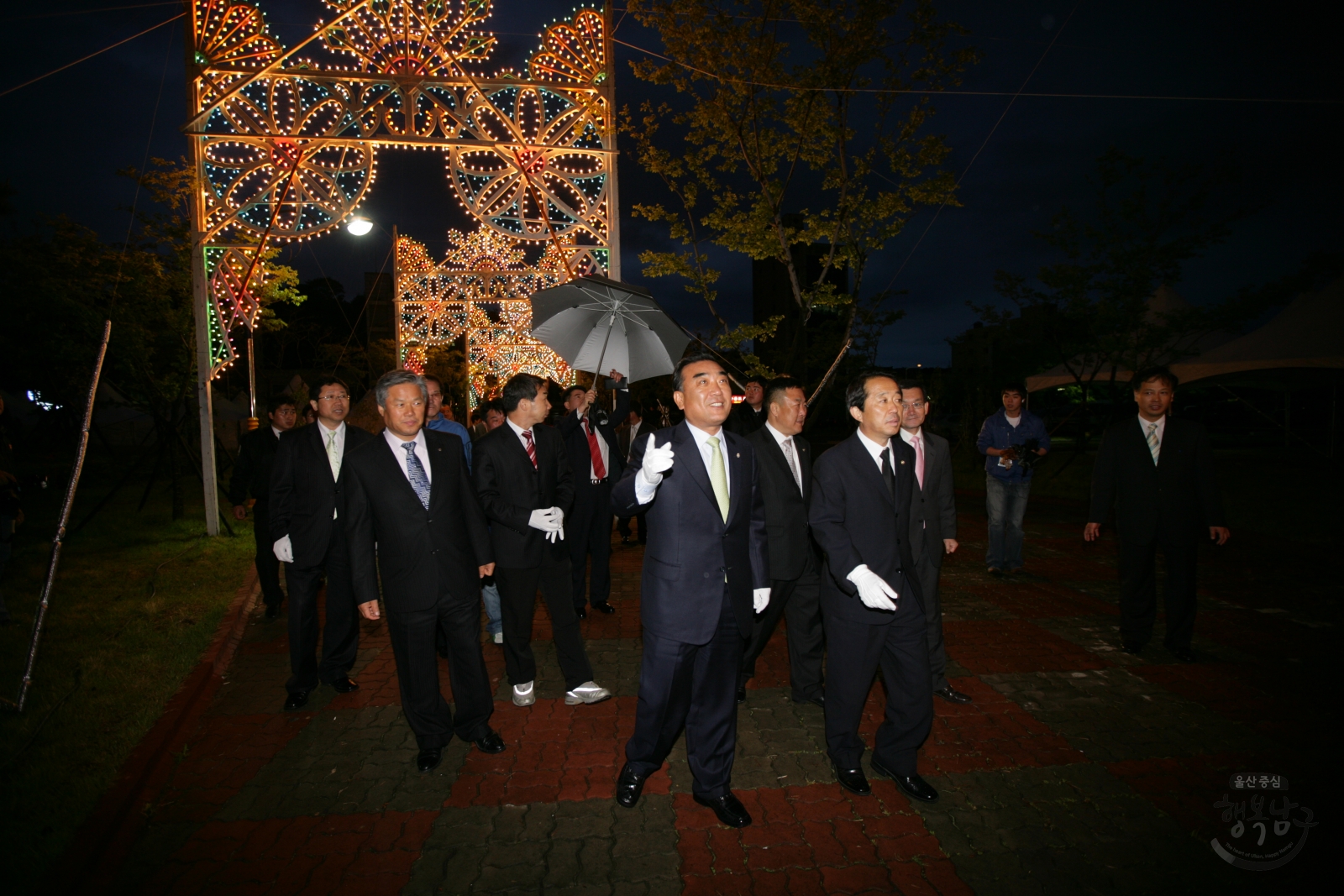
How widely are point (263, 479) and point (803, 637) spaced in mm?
5024

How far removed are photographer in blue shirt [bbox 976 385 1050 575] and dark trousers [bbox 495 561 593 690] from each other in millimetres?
4801

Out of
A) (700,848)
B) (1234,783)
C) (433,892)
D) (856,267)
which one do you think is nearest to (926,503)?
(1234,783)

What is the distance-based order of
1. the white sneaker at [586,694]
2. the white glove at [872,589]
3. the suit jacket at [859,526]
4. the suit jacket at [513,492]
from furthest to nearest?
the white sneaker at [586,694], the suit jacket at [513,492], the suit jacket at [859,526], the white glove at [872,589]

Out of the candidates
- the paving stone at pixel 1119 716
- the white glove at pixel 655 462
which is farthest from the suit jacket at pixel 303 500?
the paving stone at pixel 1119 716

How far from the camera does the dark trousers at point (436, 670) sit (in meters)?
3.65

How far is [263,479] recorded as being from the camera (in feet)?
20.4

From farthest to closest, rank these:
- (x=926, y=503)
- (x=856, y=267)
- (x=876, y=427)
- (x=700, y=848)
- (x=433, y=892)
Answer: (x=856, y=267)
(x=926, y=503)
(x=876, y=427)
(x=700, y=848)
(x=433, y=892)

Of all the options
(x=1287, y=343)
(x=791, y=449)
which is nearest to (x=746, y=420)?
(x=791, y=449)

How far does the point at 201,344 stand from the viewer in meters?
9.78

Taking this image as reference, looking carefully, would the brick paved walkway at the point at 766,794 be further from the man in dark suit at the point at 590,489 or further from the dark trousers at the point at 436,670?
the man in dark suit at the point at 590,489

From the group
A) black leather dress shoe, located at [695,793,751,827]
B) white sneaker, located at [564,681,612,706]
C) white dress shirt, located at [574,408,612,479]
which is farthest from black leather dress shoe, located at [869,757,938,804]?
white dress shirt, located at [574,408,612,479]

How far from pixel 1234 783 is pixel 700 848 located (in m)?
2.72

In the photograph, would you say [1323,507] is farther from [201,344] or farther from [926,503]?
[201,344]

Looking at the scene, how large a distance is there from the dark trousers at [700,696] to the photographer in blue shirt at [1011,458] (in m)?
4.95
